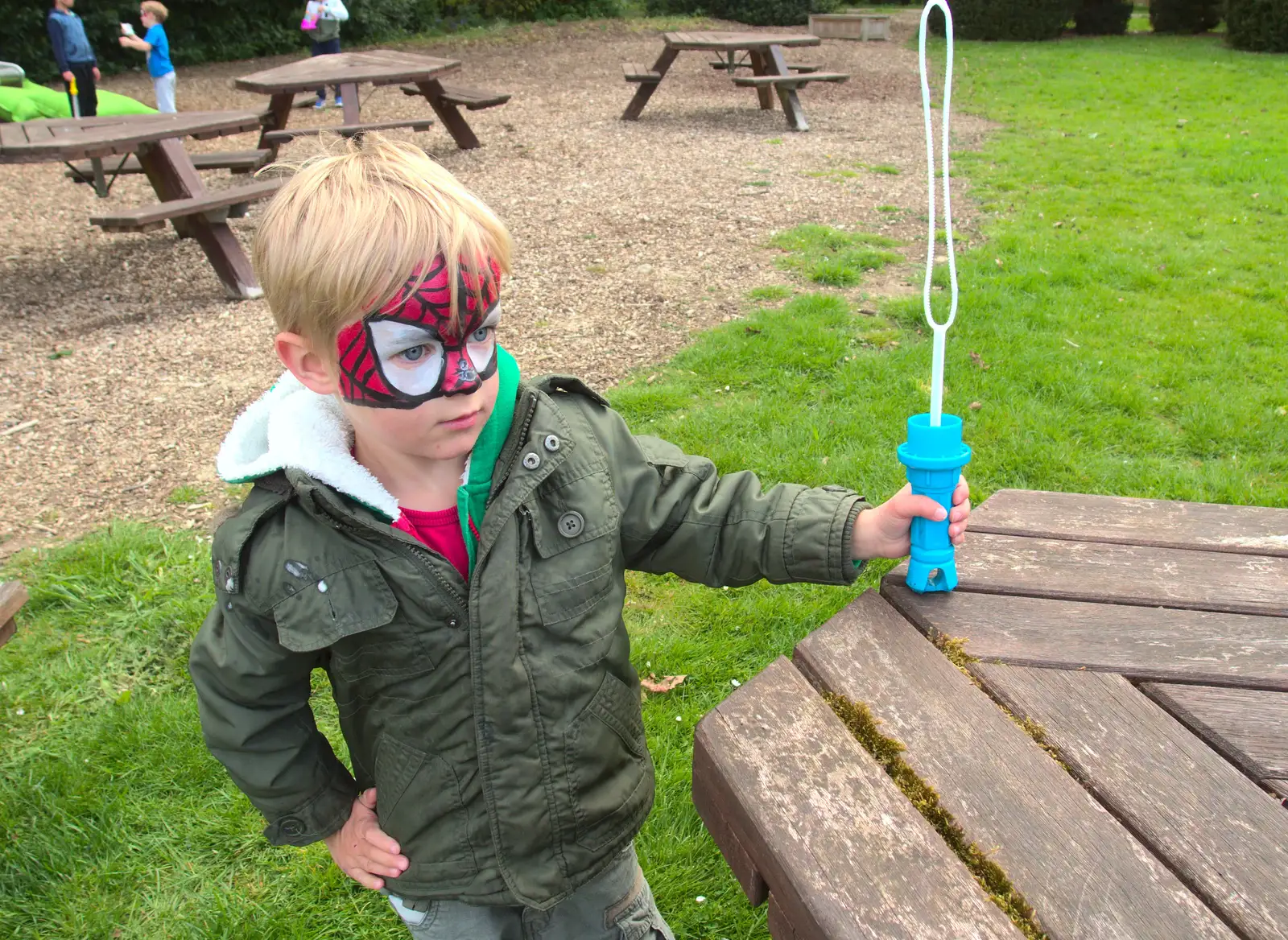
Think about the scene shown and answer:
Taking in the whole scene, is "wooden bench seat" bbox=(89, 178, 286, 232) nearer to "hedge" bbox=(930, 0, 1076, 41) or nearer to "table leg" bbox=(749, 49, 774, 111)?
"table leg" bbox=(749, 49, 774, 111)

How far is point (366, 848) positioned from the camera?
5.88 feet

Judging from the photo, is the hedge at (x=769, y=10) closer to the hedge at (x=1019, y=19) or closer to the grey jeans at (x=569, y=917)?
the hedge at (x=1019, y=19)

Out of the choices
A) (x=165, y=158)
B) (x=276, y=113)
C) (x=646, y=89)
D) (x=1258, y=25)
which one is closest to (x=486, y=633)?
(x=165, y=158)

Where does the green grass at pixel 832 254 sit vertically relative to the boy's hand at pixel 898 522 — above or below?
below

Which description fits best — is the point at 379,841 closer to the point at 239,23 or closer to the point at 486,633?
the point at 486,633

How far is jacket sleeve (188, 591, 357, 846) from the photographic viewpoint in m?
1.61

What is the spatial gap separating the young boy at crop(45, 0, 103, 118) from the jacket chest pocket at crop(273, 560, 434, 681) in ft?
39.8

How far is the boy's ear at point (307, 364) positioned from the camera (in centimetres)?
160

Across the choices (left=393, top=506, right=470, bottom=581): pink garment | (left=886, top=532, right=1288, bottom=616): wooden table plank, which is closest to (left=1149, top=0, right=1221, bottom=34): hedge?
(left=886, top=532, right=1288, bottom=616): wooden table plank

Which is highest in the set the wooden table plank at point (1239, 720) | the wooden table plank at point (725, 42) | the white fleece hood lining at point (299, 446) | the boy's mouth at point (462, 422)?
the wooden table plank at point (725, 42)

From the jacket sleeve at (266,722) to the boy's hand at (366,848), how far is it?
27 mm

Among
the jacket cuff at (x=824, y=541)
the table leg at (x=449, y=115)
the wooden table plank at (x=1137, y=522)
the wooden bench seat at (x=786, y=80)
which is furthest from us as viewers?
the wooden bench seat at (x=786, y=80)

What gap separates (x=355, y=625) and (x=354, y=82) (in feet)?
28.6

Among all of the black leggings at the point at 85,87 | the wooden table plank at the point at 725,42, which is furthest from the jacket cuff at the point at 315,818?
the black leggings at the point at 85,87
